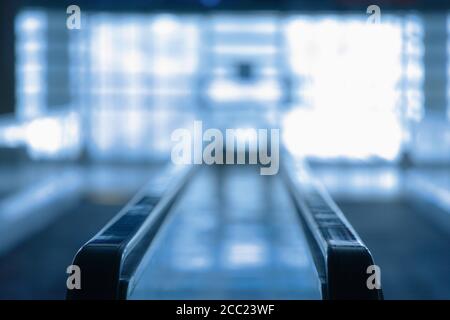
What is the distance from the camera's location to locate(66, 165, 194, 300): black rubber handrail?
2096mm

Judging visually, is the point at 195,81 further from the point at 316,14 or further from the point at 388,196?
the point at 388,196

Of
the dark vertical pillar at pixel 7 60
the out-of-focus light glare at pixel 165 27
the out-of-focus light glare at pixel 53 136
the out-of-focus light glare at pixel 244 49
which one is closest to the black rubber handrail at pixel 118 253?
the dark vertical pillar at pixel 7 60

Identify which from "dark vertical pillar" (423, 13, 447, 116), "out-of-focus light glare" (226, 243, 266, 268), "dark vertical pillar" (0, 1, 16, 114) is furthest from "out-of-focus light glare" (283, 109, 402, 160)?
"dark vertical pillar" (0, 1, 16, 114)

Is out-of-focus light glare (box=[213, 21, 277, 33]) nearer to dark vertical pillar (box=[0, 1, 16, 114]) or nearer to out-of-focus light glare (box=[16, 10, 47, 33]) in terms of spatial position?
out-of-focus light glare (box=[16, 10, 47, 33])

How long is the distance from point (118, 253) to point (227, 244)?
12.8 ft

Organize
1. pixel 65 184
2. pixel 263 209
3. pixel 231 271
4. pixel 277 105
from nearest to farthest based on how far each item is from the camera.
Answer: pixel 231 271 → pixel 263 209 → pixel 65 184 → pixel 277 105

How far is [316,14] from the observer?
9.43 metres

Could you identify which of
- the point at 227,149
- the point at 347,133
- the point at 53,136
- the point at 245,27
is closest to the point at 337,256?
the point at 227,149

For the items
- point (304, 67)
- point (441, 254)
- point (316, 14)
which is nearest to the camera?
point (441, 254)

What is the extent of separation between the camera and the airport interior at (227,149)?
11.7 feet

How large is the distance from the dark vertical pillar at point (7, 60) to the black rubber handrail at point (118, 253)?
742 mm
